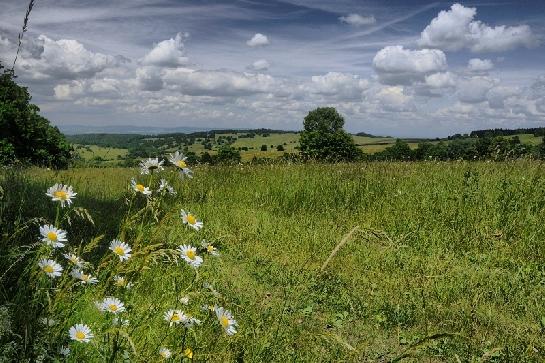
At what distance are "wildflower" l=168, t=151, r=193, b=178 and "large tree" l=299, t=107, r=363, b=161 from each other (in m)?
63.2

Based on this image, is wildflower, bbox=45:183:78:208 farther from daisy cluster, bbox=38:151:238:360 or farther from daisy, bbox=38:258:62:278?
daisy, bbox=38:258:62:278

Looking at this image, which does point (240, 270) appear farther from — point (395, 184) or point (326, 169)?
point (326, 169)

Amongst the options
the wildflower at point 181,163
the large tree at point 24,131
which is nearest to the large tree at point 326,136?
the large tree at point 24,131

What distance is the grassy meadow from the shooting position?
3.11 m

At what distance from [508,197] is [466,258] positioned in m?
2.19

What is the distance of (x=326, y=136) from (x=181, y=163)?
75838 mm

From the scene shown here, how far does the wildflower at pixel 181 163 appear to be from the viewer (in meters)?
2.33

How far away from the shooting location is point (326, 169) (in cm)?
1129

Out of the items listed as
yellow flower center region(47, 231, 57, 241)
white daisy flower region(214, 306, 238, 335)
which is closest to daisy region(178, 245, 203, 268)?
white daisy flower region(214, 306, 238, 335)

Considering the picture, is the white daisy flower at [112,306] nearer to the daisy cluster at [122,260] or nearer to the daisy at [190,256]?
the daisy cluster at [122,260]

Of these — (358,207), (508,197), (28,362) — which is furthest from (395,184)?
(28,362)

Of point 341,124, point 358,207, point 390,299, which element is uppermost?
point 341,124

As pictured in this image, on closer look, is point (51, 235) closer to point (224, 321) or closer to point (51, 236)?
point (51, 236)

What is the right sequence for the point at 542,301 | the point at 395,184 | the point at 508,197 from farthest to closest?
the point at 395,184, the point at 508,197, the point at 542,301
